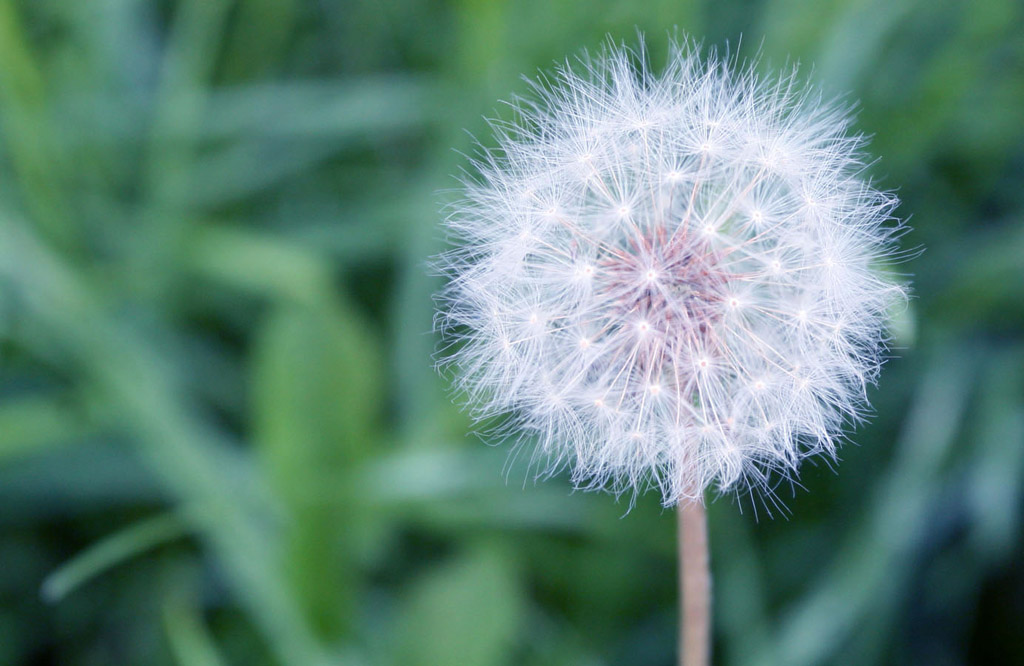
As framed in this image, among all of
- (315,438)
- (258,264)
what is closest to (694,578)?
(315,438)

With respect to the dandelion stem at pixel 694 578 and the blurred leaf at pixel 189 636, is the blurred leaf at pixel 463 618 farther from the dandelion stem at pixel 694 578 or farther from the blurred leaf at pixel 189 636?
the dandelion stem at pixel 694 578

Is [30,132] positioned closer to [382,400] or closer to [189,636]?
[382,400]

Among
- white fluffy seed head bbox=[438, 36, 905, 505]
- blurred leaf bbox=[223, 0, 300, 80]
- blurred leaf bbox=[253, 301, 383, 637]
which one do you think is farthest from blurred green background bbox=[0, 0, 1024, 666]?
white fluffy seed head bbox=[438, 36, 905, 505]

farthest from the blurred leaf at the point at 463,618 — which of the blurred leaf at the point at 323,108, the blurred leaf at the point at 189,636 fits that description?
the blurred leaf at the point at 323,108

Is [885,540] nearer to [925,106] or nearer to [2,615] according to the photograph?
[925,106]

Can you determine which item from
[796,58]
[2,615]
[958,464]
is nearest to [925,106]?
[796,58]

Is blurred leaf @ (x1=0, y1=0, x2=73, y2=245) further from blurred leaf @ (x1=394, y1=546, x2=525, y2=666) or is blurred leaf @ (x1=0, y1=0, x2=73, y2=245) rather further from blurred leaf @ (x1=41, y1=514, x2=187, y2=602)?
blurred leaf @ (x1=394, y1=546, x2=525, y2=666)
